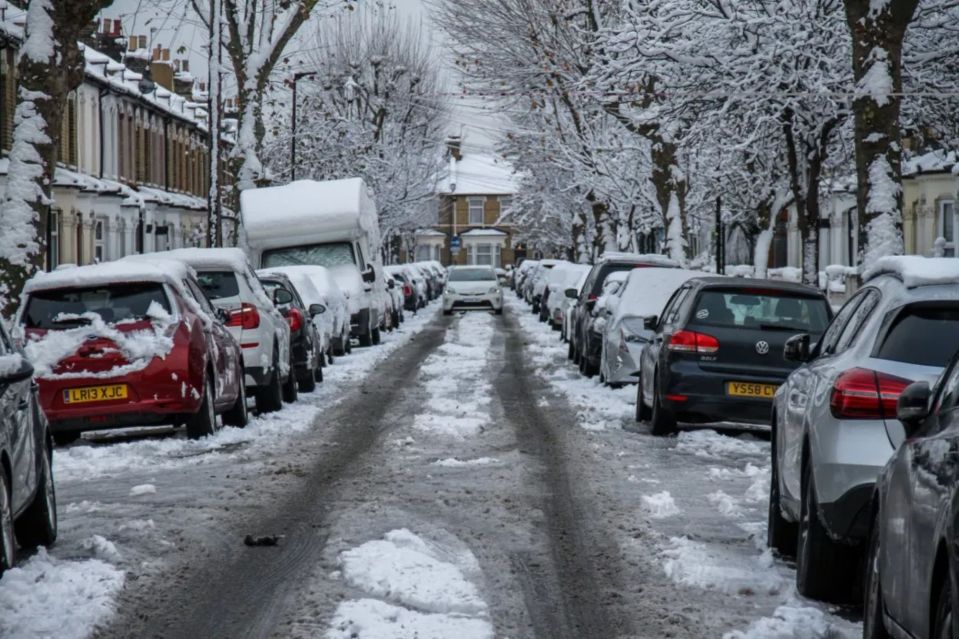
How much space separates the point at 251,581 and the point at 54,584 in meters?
0.89

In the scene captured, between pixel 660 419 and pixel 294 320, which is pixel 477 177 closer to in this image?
pixel 294 320

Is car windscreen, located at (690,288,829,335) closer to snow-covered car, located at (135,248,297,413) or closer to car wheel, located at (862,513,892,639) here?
snow-covered car, located at (135,248,297,413)

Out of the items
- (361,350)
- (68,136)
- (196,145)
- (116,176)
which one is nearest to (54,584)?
(361,350)

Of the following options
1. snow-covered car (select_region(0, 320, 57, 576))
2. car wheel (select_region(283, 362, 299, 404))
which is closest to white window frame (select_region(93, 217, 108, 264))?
car wheel (select_region(283, 362, 299, 404))

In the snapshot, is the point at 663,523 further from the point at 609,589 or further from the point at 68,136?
the point at 68,136

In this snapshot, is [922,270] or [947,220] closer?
[922,270]

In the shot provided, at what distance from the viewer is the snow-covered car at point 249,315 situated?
17281 millimetres

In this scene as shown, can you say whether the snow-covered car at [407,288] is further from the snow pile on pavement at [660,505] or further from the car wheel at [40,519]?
the car wheel at [40,519]

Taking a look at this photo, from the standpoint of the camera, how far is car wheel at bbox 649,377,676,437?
14.6m

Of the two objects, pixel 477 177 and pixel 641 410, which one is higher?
pixel 477 177

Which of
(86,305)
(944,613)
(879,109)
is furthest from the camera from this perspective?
(879,109)

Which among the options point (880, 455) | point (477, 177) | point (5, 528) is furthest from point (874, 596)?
point (477, 177)

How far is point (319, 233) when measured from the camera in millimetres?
30781

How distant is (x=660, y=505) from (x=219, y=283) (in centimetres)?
864
